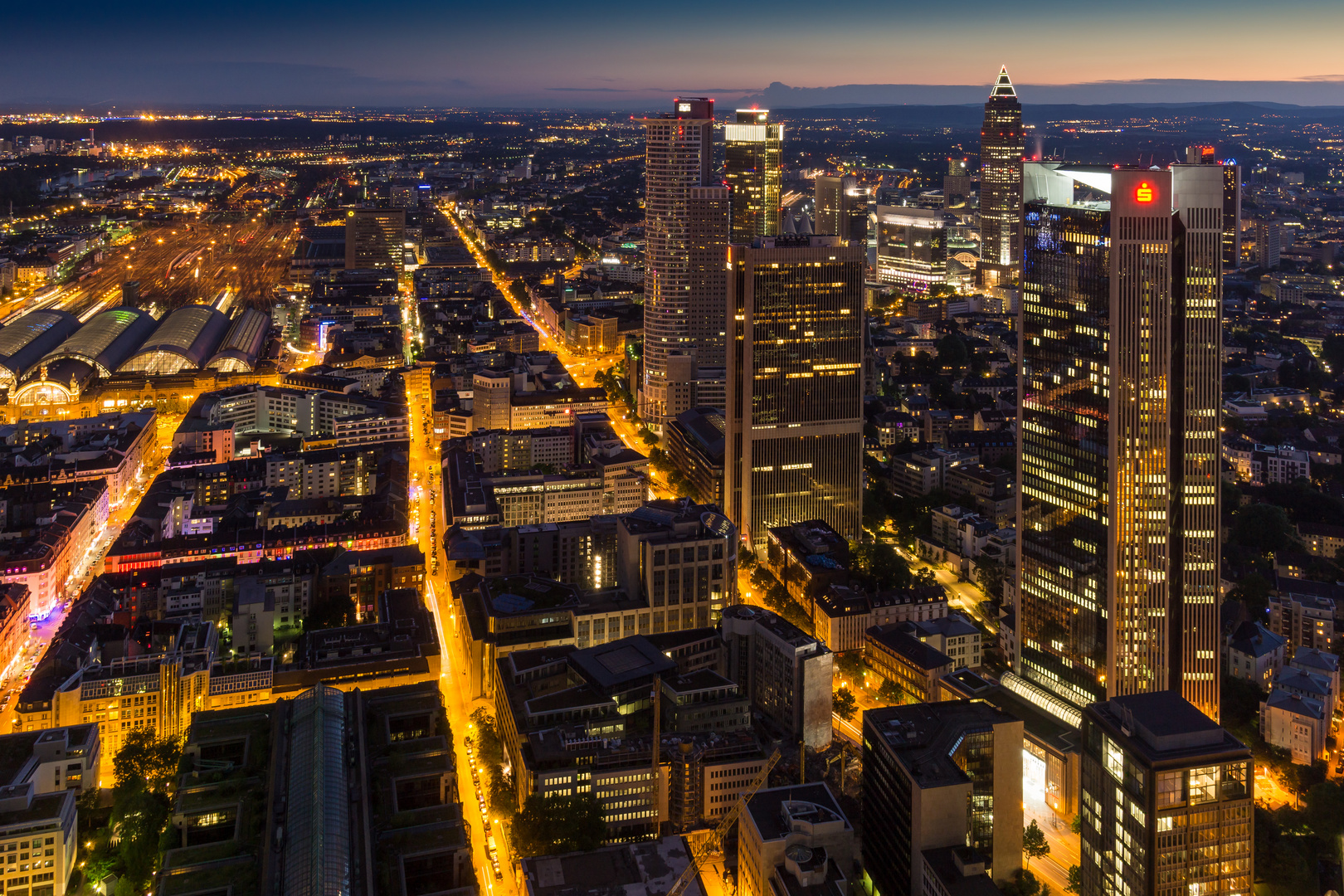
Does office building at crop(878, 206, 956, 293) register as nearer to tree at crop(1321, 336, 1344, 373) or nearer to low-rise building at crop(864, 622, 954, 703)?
tree at crop(1321, 336, 1344, 373)

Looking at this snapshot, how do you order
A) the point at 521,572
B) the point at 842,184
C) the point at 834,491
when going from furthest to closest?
the point at 842,184 → the point at 834,491 → the point at 521,572

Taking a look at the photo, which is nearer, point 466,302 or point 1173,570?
point 1173,570

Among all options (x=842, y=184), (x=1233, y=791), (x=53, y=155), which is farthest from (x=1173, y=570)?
(x=53, y=155)

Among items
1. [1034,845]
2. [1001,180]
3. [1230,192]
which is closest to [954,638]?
[1034,845]

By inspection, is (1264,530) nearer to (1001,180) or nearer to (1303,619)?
(1303,619)

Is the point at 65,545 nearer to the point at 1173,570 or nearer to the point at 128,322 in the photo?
the point at 1173,570

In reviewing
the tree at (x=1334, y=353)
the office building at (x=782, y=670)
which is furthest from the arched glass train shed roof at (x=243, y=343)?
the tree at (x=1334, y=353)
